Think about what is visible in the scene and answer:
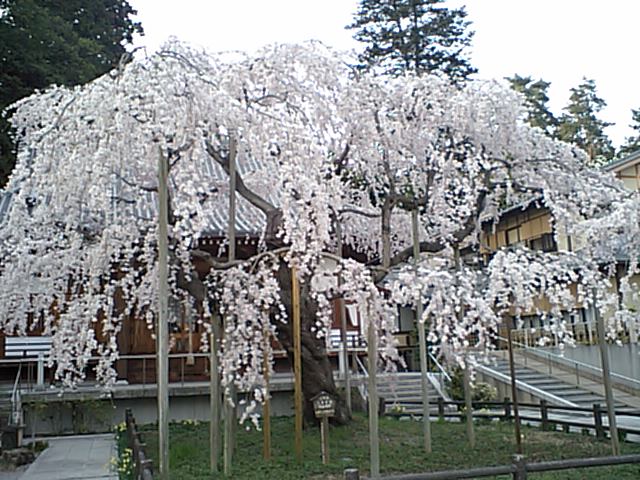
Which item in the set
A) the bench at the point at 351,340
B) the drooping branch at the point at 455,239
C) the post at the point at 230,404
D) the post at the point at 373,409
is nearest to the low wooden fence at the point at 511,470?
the post at the point at 373,409

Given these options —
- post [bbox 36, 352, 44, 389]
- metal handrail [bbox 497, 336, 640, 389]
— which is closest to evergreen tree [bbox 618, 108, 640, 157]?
metal handrail [bbox 497, 336, 640, 389]

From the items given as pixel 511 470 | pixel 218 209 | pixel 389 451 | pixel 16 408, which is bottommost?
pixel 389 451

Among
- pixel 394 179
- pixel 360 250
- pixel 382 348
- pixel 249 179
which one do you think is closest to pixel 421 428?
pixel 382 348

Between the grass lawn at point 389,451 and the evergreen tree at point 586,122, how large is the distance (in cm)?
2735

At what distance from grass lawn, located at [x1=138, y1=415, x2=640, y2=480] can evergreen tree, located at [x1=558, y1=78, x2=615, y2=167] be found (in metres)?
27.3

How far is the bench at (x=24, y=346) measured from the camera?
12844 millimetres

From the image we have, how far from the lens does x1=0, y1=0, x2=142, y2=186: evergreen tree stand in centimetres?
1750

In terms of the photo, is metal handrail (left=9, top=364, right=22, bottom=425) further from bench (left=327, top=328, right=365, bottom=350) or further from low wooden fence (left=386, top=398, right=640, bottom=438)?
low wooden fence (left=386, top=398, right=640, bottom=438)

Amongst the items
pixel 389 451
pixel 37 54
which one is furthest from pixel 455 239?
pixel 37 54

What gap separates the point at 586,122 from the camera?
117 ft

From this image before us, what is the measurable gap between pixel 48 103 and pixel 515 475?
6330mm

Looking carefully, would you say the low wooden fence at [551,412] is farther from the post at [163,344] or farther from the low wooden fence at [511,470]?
the post at [163,344]

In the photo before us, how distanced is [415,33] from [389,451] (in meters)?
23.8

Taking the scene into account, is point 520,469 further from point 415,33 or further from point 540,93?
point 540,93
